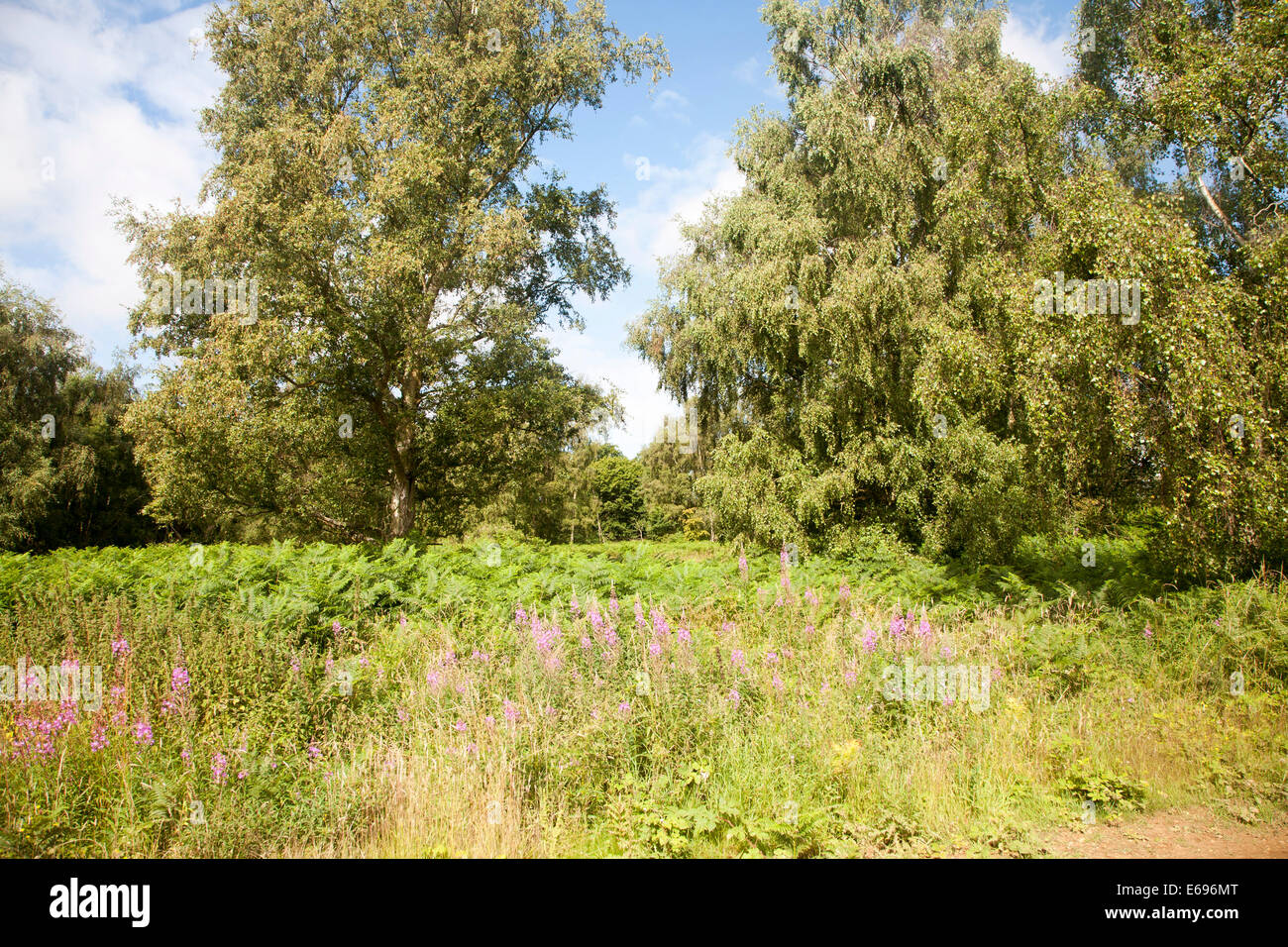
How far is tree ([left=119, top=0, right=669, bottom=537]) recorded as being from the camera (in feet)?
55.1

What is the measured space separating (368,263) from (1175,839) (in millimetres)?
17417

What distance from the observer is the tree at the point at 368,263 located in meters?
16.8

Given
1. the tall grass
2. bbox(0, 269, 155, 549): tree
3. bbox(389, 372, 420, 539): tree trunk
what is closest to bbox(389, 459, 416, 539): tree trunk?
bbox(389, 372, 420, 539): tree trunk

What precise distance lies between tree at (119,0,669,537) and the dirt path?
51.4 feet

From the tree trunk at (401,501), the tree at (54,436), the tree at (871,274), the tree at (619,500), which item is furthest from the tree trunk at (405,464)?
the tree at (619,500)

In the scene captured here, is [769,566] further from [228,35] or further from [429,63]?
[228,35]

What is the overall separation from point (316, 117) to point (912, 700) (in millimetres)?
22550

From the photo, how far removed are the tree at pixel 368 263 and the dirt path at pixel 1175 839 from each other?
15.7m

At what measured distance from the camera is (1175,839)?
4.19 m

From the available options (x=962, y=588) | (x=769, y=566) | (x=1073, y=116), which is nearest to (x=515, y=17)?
(x=1073, y=116)

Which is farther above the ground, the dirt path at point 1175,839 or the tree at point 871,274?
the tree at point 871,274

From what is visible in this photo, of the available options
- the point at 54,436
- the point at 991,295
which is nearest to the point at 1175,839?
the point at 991,295

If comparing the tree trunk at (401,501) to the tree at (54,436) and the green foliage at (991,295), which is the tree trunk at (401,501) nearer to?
the green foliage at (991,295)

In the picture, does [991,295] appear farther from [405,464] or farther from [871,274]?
[405,464]
